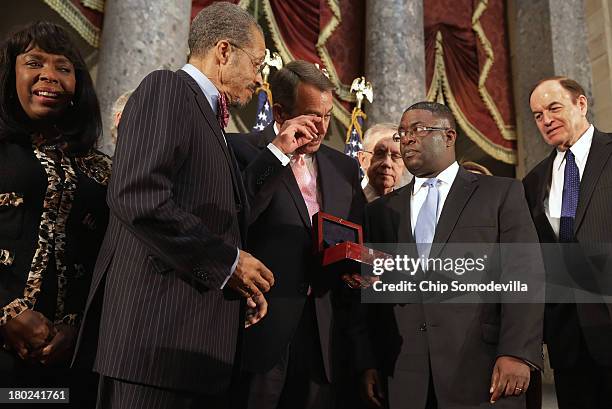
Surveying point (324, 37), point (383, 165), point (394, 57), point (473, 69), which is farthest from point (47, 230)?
point (473, 69)

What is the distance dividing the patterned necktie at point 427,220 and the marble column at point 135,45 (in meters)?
2.43

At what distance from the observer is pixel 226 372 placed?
139 centimetres

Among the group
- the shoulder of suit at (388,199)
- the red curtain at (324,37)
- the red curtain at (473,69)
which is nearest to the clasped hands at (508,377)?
the shoulder of suit at (388,199)

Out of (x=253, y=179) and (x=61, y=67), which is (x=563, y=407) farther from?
(x=61, y=67)

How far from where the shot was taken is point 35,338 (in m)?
1.47

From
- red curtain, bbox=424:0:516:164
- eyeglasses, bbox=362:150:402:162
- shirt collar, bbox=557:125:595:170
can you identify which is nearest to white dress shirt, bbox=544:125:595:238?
shirt collar, bbox=557:125:595:170

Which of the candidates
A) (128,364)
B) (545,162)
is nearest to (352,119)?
(545,162)

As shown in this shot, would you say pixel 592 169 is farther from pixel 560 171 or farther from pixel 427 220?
pixel 427 220

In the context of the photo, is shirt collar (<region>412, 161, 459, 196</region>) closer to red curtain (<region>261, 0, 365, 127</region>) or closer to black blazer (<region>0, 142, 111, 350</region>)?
black blazer (<region>0, 142, 111, 350</region>)

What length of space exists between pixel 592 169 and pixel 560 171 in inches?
6.1

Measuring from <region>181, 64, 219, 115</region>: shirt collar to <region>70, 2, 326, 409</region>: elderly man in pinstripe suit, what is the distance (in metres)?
0.05

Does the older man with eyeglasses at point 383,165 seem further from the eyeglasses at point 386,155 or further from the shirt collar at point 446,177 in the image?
the shirt collar at point 446,177

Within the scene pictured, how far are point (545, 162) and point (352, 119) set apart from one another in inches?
121

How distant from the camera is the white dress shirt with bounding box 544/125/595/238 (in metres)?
2.47
